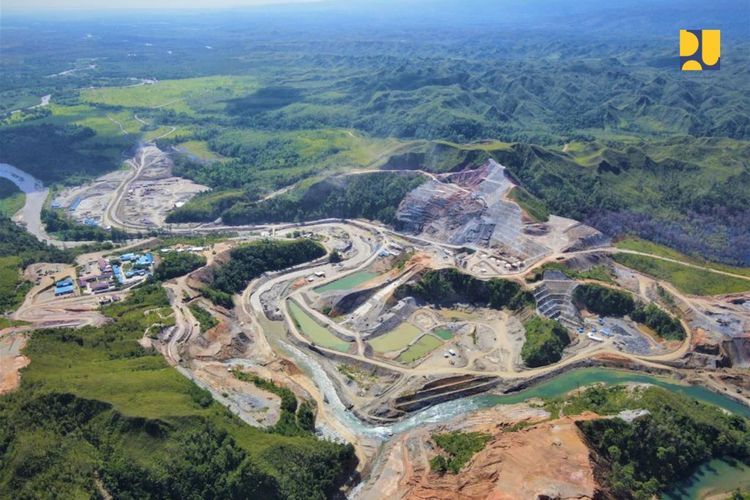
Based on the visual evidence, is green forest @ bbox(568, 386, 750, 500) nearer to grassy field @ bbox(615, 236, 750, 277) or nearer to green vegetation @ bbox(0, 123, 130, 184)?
grassy field @ bbox(615, 236, 750, 277)

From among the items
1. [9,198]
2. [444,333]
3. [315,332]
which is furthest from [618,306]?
[9,198]

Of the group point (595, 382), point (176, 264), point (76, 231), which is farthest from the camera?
point (76, 231)

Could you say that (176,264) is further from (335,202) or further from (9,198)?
(9,198)

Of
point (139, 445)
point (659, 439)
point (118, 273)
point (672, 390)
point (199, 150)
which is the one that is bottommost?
point (672, 390)

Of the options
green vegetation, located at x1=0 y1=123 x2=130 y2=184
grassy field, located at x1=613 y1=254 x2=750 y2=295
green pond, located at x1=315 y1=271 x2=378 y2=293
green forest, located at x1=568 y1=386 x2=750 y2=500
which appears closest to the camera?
green forest, located at x1=568 y1=386 x2=750 y2=500

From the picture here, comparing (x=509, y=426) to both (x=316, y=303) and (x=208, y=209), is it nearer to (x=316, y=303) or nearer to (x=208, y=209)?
(x=316, y=303)

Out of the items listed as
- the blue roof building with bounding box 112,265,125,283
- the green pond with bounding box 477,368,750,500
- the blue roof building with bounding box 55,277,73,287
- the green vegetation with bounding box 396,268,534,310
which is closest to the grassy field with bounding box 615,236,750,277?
the green vegetation with bounding box 396,268,534,310

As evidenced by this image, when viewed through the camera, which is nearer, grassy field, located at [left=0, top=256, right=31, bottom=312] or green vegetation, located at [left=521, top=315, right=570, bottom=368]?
green vegetation, located at [left=521, top=315, right=570, bottom=368]
